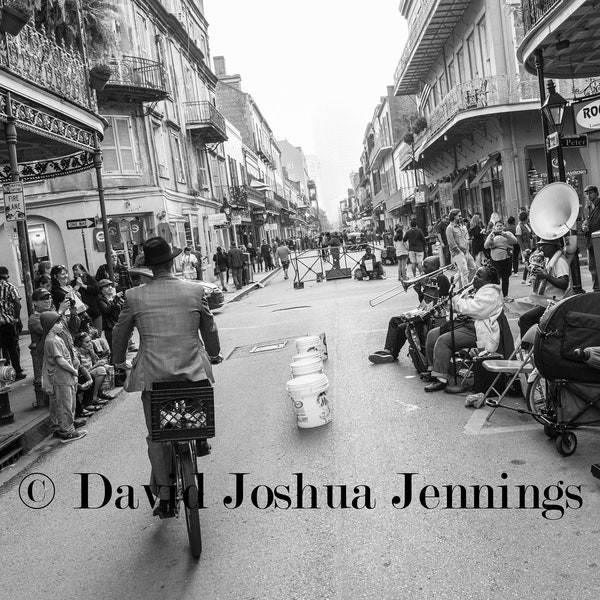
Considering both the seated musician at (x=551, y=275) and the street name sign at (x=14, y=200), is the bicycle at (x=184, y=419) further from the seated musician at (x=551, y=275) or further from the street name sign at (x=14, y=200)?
the street name sign at (x=14, y=200)

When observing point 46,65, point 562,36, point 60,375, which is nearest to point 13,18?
point 46,65

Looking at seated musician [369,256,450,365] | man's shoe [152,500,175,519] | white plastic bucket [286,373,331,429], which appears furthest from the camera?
seated musician [369,256,450,365]

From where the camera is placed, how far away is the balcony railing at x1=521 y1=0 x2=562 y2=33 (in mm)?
10008

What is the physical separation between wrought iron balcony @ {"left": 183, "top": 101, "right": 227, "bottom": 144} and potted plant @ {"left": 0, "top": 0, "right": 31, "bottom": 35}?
22332 millimetres

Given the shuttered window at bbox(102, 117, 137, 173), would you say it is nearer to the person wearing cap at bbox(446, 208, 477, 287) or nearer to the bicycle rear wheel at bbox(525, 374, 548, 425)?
the person wearing cap at bbox(446, 208, 477, 287)

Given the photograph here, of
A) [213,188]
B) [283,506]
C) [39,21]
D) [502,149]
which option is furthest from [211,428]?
[213,188]

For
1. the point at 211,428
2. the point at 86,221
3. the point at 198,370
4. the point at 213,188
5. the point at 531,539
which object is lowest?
the point at 531,539

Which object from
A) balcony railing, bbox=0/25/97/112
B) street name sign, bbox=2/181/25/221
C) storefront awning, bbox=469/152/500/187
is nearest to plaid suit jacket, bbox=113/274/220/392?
street name sign, bbox=2/181/25/221

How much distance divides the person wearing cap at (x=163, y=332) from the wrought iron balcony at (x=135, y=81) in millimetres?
19818

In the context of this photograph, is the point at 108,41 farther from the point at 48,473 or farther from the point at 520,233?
the point at 48,473

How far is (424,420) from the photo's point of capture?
6.24m

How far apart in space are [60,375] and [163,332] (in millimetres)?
3230

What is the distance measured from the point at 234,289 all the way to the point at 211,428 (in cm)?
2199

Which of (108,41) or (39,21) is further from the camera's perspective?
(108,41)
